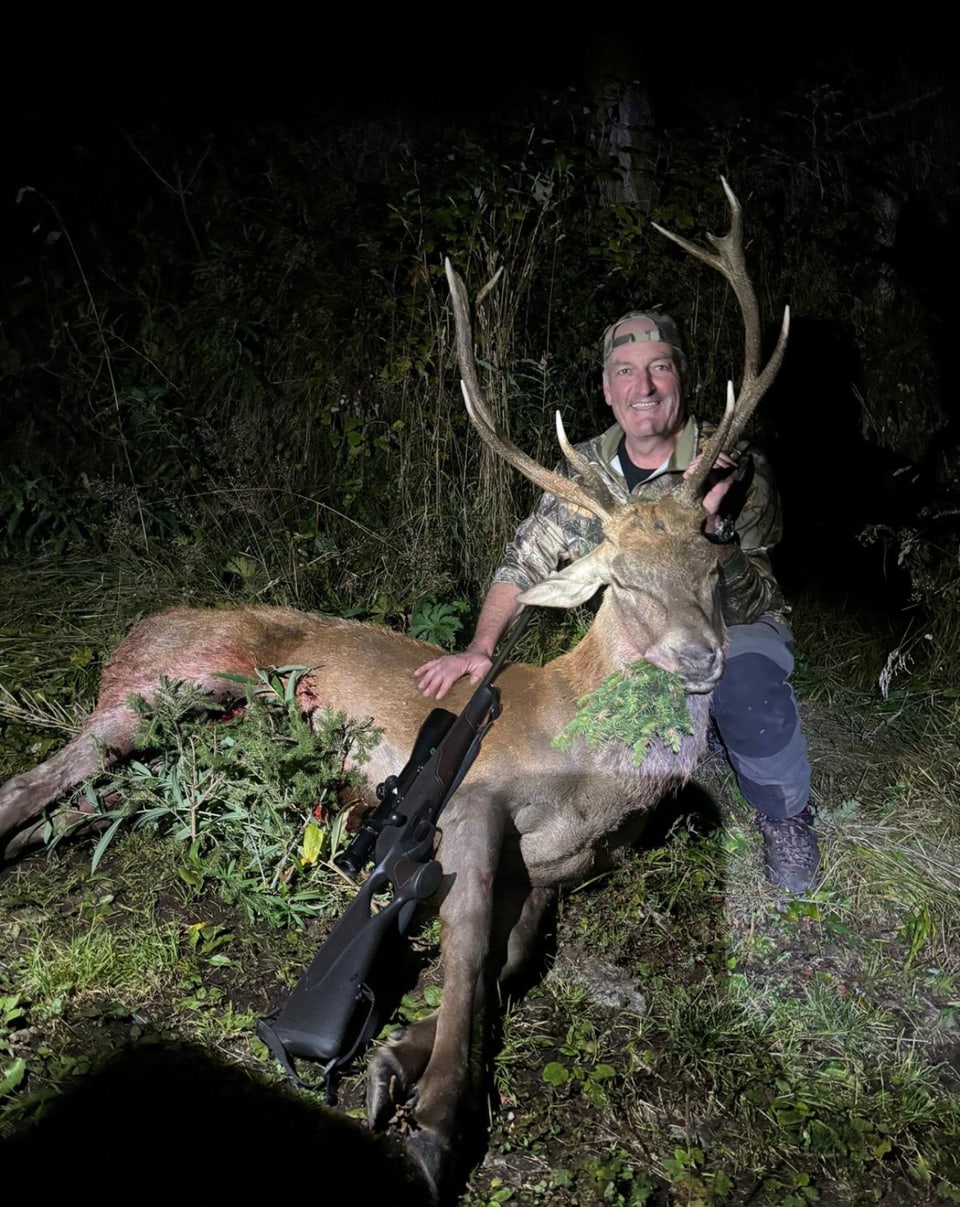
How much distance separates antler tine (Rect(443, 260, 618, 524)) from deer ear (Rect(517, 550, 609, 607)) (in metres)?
0.15

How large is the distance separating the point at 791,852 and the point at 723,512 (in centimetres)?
124

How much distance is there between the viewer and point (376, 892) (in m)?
3.42

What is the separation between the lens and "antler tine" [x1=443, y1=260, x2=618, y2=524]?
146 inches

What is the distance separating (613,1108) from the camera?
10.5 ft

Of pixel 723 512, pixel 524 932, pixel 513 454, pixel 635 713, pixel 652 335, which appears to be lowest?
pixel 524 932

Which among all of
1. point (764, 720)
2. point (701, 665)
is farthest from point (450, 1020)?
point (764, 720)

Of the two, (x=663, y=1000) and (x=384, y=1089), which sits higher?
(x=384, y=1089)

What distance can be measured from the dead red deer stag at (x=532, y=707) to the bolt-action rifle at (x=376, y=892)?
0.16 meters

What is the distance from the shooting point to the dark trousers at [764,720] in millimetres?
4262

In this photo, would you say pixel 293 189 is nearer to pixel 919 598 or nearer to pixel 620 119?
pixel 620 119

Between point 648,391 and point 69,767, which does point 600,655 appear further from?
point 69,767

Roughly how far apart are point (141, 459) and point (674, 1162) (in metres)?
4.67

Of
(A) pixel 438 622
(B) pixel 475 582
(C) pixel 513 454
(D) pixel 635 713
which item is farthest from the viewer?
(B) pixel 475 582

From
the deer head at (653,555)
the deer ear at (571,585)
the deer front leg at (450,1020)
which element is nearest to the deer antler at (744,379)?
the deer head at (653,555)
